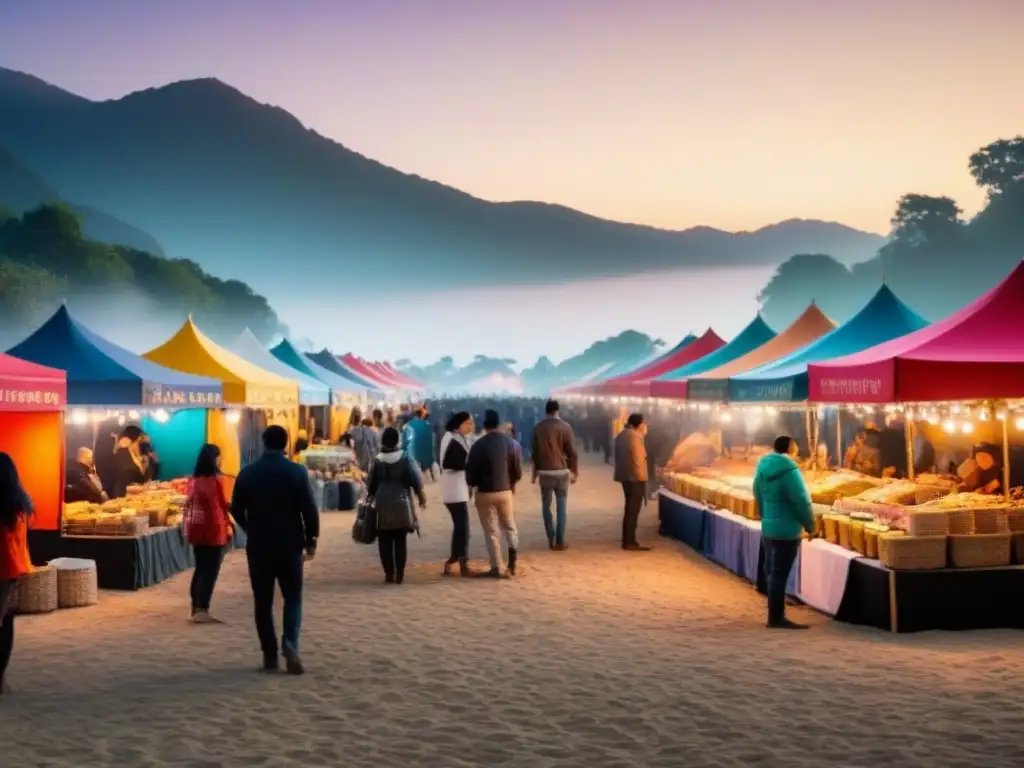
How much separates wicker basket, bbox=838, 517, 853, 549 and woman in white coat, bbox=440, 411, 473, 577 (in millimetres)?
3771

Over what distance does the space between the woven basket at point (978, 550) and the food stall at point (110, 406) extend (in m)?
7.52

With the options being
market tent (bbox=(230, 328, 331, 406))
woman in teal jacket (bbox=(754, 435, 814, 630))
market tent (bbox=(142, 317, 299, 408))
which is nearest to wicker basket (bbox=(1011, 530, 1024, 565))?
woman in teal jacket (bbox=(754, 435, 814, 630))

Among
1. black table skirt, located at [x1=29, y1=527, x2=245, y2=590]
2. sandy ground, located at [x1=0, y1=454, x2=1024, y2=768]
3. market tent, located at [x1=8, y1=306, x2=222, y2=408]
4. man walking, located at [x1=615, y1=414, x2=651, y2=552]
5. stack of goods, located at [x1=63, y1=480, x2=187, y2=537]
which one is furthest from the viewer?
man walking, located at [x1=615, y1=414, x2=651, y2=552]

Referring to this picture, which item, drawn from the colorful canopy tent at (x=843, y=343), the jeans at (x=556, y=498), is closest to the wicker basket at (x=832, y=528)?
the colorful canopy tent at (x=843, y=343)

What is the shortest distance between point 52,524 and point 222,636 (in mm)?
3279

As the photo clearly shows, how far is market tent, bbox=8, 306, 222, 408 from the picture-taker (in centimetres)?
1091

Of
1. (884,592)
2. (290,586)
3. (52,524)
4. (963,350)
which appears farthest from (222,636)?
(963,350)

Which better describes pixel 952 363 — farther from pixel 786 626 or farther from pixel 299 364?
pixel 299 364

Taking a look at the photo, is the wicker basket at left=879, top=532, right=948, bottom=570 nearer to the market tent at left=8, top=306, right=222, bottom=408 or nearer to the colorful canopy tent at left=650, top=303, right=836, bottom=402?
the colorful canopy tent at left=650, top=303, right=836, bottom=402

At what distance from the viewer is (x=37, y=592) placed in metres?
9.07

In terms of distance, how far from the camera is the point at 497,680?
6.58m

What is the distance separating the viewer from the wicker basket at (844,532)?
8680mm

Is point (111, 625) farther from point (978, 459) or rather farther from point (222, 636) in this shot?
A: point (978, 459)

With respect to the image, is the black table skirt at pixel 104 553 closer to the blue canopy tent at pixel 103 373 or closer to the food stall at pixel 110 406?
the food stall at pixel 110 406
